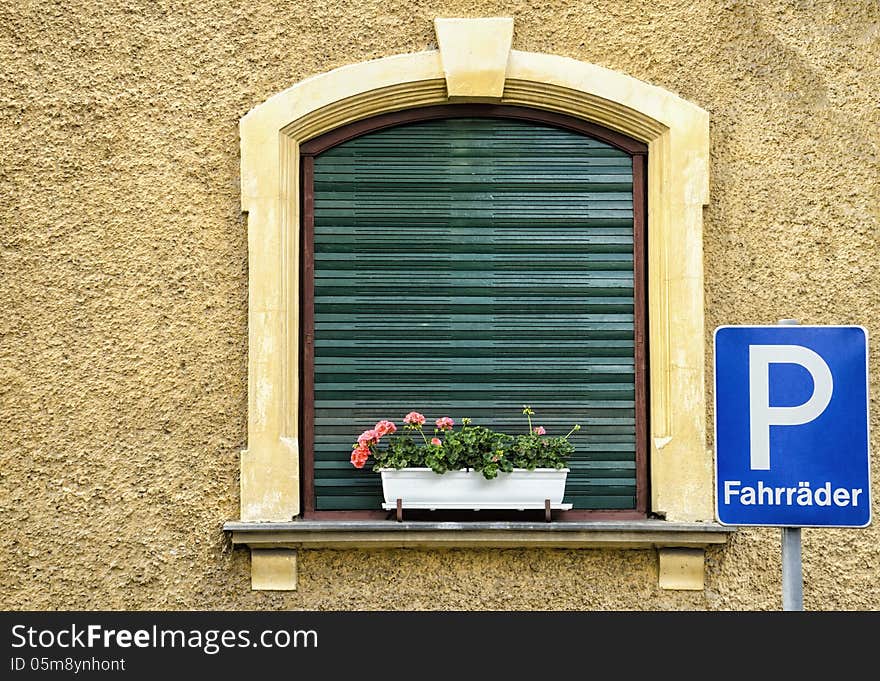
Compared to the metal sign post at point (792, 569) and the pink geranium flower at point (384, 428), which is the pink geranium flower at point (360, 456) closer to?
the pink geranium flower at point (384, 428)

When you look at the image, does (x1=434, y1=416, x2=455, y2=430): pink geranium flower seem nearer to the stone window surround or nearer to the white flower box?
the white flower box

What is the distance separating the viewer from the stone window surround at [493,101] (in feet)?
17.9

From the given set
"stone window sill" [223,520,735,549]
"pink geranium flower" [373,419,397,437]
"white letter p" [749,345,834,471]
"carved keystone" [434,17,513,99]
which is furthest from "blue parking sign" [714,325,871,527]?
"carved keystone" [434,17,513,99]

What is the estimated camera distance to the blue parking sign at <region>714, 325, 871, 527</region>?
3.70 metres

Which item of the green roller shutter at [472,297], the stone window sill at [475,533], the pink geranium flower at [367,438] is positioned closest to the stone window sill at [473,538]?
the stone window sill at [475,533]

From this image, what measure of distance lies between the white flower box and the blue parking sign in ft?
5.66

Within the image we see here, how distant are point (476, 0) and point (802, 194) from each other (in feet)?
6.02

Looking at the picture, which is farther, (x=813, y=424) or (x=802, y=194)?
(x=802, y=194)

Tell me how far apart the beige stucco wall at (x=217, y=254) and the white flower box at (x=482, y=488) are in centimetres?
25

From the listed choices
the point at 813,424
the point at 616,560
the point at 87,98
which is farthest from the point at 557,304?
the point at 87,98

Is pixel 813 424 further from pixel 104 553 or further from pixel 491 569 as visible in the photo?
pixel 104 553

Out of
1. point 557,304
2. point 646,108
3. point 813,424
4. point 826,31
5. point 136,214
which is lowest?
point 813,424

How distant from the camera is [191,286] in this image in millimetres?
5566

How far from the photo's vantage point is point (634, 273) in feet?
18.8
